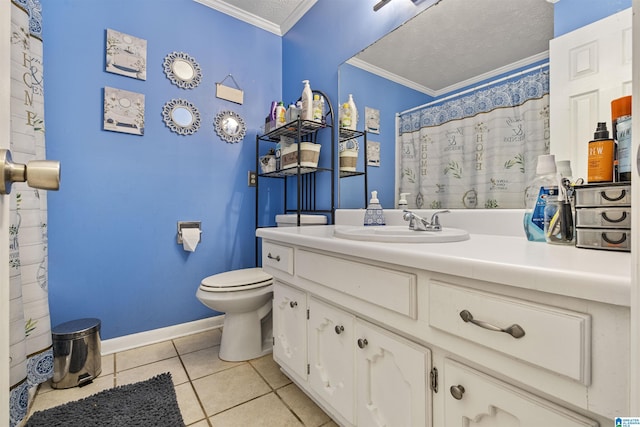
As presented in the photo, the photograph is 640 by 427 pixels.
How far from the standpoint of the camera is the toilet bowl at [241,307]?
1.55 meters

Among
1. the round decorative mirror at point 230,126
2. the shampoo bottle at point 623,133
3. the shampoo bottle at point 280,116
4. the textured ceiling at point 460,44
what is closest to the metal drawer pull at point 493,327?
→ the shampoo bottle at point 623,133

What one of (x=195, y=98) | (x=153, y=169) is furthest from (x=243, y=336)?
(x=195, y=98)

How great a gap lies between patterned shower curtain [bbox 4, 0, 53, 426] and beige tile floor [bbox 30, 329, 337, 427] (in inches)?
8.9

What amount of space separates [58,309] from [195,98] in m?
1.54

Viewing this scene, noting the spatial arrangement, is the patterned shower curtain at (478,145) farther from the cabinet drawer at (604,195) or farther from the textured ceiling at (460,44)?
the cabinet drawer at (604,195)

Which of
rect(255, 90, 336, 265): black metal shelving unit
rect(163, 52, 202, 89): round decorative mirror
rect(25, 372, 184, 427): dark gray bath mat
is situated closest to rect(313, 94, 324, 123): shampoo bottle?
rect(255, 90, 336, 265): black metal shelving unit

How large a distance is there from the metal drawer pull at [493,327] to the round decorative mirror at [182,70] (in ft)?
7.13

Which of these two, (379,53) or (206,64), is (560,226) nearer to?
(379,53)

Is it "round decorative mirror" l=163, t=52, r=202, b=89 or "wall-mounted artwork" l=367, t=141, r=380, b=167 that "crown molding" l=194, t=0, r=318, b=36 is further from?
"wall-mounted artwork" l=367, t=141, r=380, b=167

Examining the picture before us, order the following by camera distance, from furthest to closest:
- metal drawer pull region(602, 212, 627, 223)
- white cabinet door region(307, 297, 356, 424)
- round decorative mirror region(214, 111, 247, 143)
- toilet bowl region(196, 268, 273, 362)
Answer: round decorative mirror region(214, 111, 247, 143) → toilet bowl region(196, 268, 273, 362) → white cabinet door region(307, 297, 356, 424) → metal drawer pull region(602, 212, 627, 223)

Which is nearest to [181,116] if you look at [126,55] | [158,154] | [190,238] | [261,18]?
[158,154]

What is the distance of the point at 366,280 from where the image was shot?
836mm

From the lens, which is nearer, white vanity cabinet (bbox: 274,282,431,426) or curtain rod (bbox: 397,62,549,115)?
white vanity cabinet (bbox: 274,282,431,426)

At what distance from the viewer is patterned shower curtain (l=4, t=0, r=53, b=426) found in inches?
45.6
